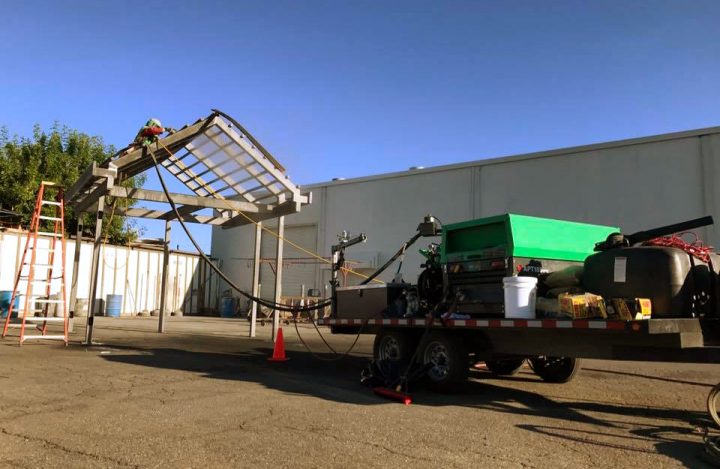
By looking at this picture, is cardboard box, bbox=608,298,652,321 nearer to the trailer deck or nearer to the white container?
the trailer deck

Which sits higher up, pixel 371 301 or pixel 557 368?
pixel 371 301

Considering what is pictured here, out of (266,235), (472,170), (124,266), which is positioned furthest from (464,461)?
(266,235)

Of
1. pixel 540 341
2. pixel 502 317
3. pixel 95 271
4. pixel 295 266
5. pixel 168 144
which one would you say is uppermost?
pixel 168 144

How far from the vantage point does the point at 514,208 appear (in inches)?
998

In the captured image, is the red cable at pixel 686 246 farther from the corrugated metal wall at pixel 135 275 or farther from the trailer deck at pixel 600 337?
the corrugated metal wall at pixel 135 275

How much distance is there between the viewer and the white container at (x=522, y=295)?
22.6 feet

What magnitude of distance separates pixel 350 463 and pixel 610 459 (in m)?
2.21

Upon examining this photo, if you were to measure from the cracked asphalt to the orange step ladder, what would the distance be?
2.33 meters

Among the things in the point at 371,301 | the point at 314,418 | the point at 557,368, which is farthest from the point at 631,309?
the point at 371,301

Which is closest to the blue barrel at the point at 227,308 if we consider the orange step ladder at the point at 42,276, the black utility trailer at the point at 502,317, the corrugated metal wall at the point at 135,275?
the corrugated metal wall at the point at 135,275

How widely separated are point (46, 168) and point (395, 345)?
27995 mm

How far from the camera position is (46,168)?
30406 millimetres

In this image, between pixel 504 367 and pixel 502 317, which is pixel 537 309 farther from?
pixel 504 367

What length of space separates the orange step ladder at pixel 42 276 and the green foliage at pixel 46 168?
1.37 m
